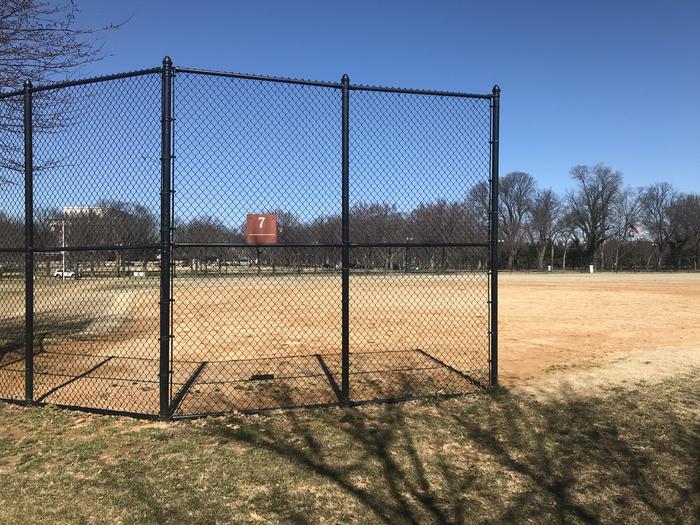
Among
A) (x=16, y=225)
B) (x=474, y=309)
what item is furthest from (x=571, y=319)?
(x=16, y=225)

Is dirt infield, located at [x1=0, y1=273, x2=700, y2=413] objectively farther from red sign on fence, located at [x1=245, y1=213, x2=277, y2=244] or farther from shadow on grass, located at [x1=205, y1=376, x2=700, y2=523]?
red sign on fence, located at [x1=245, y1=213, x2=277, y2=244]

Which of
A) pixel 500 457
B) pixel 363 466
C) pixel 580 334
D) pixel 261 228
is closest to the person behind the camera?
pixel 363 466

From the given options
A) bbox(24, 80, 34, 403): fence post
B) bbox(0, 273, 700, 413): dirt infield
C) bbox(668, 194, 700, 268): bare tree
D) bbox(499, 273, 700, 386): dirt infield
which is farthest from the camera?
bbox(668, 194, 700, 268): bare tree

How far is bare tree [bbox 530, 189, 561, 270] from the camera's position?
92562mm

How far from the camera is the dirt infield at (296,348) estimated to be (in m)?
5.87

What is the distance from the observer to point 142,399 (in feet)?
18.0

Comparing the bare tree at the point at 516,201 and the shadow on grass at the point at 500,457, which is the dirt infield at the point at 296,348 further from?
the bare tree at the point at 516,201

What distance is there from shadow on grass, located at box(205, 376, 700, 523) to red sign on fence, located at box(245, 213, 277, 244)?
1.64 m

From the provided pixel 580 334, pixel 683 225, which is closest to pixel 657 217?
pixel 683 225

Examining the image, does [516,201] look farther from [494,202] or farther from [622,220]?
[494,202]

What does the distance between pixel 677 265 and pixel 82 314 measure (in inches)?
3542

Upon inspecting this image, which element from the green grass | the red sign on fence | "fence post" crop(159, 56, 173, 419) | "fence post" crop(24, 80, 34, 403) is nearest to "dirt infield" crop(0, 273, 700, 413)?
"fence post" crop(24, 80, 34, 403)

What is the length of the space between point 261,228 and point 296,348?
13.9 ft

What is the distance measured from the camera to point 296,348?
8.78 meters
